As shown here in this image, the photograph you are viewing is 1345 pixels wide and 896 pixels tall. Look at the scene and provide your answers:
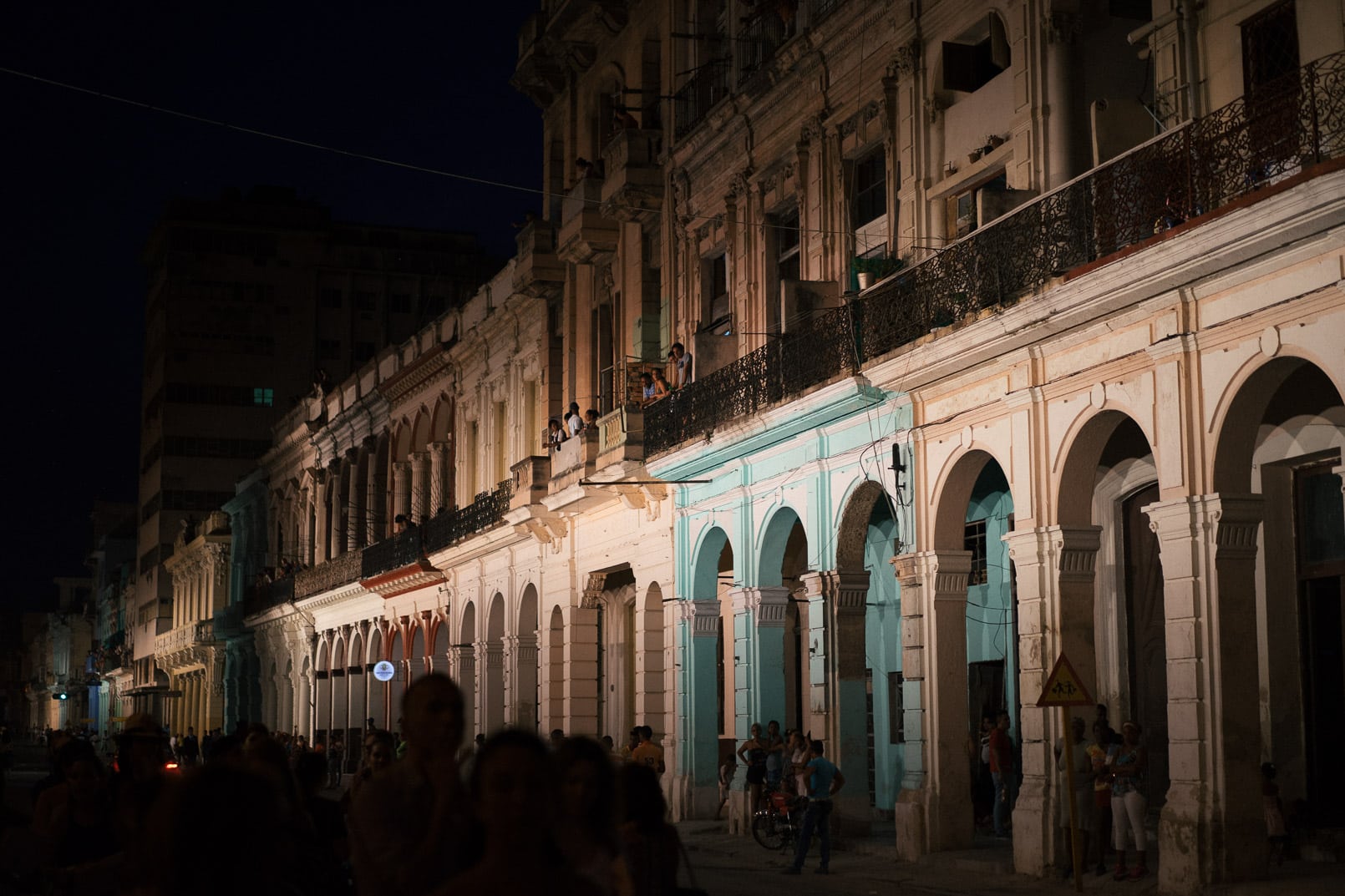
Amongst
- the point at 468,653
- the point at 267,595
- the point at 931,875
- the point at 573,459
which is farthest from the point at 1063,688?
the point at 267,595

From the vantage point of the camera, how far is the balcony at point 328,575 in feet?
148

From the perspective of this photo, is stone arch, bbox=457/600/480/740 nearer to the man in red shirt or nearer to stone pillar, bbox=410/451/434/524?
stone pillar, bbox=410/451/434/524

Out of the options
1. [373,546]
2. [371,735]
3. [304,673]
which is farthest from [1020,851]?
[304,673]

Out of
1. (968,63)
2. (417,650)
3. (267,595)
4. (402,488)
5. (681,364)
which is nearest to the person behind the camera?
(968,63)

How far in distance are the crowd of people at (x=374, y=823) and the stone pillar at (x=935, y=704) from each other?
11.0 meters

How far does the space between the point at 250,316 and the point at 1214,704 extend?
211 feet

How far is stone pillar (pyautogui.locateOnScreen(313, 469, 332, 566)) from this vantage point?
50.3 meters

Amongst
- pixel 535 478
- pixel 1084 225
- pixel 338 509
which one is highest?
pixel 338 509

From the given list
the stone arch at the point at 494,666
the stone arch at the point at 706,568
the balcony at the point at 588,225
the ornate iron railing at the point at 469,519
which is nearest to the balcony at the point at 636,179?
the balcony at the point at 588,225

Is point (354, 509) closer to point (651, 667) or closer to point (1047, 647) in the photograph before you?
point (651, 667)

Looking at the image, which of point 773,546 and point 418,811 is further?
point 773,546

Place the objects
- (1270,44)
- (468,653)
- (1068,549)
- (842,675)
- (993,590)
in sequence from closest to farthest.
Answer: (1270,44) < (1068,549) < (842,675) < (993,590) < (468,653)

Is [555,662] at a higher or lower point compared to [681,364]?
lower

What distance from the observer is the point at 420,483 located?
138 ft
